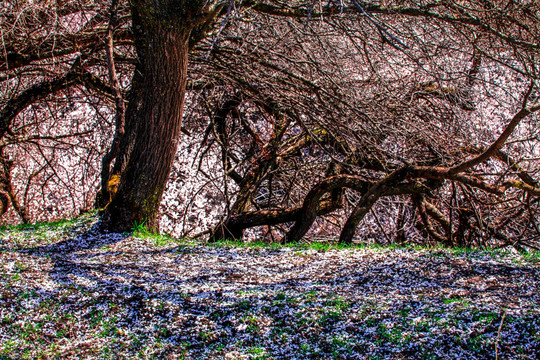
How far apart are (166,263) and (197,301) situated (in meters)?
1.08

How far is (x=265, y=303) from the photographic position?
3.91 meters

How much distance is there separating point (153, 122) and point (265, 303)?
2630 millimetres

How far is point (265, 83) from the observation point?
20.0 ft

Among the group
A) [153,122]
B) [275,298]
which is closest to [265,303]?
[275,298]

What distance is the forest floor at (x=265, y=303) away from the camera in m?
3.24

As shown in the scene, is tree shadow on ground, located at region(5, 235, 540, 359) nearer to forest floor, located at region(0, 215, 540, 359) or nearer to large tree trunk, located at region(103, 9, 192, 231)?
forest floor, located at region(0, 215, 540, 359)

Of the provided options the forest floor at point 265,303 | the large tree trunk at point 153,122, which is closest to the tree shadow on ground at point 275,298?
the forest floor at point 265,303

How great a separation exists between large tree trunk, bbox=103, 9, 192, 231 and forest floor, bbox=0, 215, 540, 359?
1.95ft

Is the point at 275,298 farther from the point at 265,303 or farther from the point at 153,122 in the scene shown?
the point at 153,122

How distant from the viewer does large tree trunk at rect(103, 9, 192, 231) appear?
5.30m

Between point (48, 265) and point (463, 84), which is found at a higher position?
point (463, 84)

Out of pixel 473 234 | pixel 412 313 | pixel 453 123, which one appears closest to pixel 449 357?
pixel 412 313

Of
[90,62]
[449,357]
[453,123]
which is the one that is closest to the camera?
[449,357]

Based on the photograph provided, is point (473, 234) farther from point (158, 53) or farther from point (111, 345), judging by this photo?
point (111, 345)
